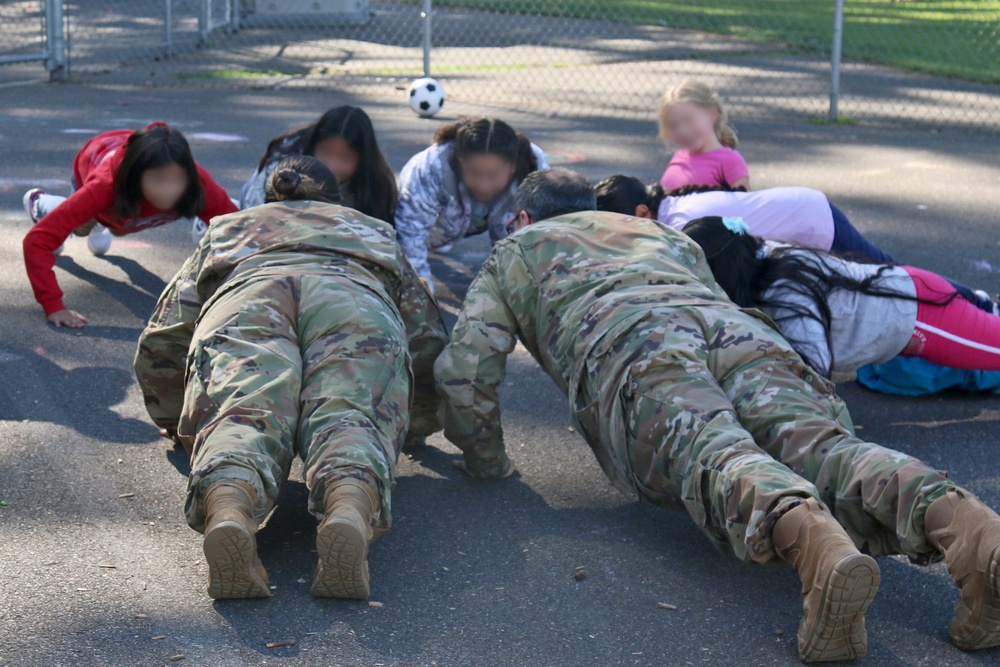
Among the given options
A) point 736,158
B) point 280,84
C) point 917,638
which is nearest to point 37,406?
point 917,638

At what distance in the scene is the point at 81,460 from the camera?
3586mm

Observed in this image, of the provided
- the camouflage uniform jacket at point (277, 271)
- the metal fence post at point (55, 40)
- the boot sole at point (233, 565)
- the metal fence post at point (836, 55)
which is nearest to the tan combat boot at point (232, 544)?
the boot sole at point (233, 565)

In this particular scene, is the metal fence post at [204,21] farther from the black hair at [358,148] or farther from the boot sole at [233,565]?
the boot sole at [233,565]

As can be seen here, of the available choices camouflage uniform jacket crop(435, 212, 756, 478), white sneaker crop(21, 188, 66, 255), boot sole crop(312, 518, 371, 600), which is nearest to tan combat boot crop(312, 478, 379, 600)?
boot sole crop(312, 518, 371, 600)

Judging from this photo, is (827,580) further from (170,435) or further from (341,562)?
(170,435)

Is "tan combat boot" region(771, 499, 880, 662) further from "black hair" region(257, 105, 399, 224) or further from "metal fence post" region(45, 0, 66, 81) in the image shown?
"metal fence post" region(45, 0, 66, 81)

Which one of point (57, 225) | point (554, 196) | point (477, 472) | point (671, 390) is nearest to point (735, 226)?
point (554, 196)

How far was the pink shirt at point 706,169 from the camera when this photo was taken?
18.4 feet

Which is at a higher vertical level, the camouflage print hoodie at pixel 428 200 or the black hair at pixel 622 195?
the black hair at pixel 622 195

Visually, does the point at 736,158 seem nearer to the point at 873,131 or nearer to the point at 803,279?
the point at 803,279

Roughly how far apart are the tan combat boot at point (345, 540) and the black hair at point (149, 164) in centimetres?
242

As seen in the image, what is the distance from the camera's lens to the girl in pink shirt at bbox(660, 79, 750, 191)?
18.5 ft

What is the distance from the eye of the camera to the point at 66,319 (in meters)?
4.80

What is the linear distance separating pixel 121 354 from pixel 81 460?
106 centimetres
